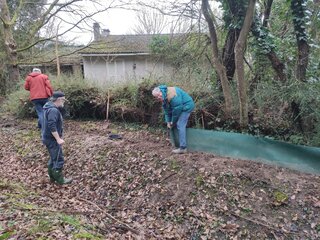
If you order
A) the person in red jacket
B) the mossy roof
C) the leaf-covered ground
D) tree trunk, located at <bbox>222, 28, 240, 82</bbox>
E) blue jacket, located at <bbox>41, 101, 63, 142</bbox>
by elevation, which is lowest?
the leaf-covered ground

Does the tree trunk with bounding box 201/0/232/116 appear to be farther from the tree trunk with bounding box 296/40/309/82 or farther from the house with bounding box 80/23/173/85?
the house with bounding box 80/23/173/85

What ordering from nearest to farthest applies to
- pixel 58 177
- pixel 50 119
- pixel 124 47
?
pixel 50 119, pixel 58 177, pixel 124 47

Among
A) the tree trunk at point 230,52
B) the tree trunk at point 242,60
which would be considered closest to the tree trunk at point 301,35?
the tree trunk at point 242,60

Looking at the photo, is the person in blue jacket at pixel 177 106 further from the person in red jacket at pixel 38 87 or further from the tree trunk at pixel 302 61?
the person in red jacket at pixel 38 87

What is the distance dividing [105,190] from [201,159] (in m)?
2.07

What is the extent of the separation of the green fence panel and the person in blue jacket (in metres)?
0.37

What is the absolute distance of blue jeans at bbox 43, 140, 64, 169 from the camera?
5254mm

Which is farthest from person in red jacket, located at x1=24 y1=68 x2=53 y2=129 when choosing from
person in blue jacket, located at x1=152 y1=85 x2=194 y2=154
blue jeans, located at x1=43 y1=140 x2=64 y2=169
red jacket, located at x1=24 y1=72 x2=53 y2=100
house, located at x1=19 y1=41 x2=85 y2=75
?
house, located at x1=19 y1=41 x2=85 y2=75

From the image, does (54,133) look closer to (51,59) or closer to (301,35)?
(301,35)

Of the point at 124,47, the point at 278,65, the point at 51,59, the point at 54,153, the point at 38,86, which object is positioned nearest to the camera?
the point at 54,153

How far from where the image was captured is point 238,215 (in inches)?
174

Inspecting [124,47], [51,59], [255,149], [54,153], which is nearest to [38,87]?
[54,153]

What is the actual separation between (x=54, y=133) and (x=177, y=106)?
2478mm

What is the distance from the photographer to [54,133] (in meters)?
4.99
